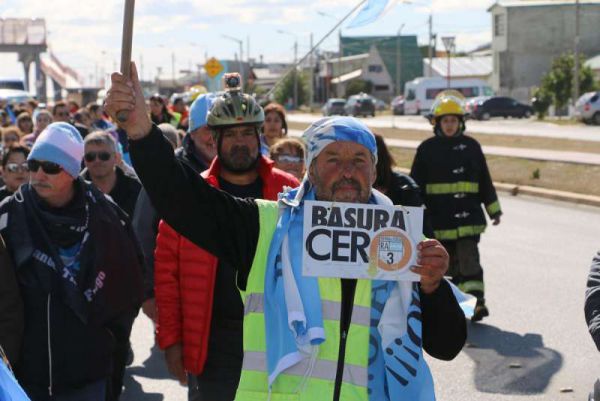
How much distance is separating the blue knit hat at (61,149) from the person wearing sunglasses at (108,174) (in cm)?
219

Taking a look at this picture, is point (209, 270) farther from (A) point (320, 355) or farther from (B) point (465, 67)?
(B) point (465, 67)

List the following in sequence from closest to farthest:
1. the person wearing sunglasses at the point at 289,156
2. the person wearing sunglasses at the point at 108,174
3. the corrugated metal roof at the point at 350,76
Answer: the person wearing sunglasses at the point at 289,156, the person wearing sunglasses at the point at 108,174, the corrugated metal roof at the point at 350,76

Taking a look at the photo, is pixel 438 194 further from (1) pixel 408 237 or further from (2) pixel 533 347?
(1) pixel 408 237

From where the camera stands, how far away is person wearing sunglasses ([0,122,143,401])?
16.4 feet

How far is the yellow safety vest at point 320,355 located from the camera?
338 centimetres

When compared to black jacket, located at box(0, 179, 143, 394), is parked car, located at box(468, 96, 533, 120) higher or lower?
lower

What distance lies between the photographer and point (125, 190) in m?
7.86

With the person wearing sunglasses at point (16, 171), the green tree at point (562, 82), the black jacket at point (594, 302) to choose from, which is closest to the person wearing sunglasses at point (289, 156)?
the person wearing sunglasses at point (16, 171)

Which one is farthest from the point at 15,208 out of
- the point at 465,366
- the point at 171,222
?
the point at 465,366

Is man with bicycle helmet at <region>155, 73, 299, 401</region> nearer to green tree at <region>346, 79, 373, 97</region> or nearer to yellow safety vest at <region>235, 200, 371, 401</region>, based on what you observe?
yellow safety vest at <region>235, 200, 371, 401</region>

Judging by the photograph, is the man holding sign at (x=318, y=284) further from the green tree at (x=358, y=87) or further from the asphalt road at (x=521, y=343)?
the green tree at (x=358, y=87)

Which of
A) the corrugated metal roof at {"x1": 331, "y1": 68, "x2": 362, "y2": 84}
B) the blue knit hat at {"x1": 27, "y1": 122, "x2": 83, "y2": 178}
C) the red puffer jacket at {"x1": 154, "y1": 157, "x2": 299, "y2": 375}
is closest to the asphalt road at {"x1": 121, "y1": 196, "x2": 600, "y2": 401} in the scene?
the blue knit hat at {"x1": 27, "y1": 122, "x2": 83, "y2": 178}

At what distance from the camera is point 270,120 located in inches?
404

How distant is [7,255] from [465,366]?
4.17 meters
